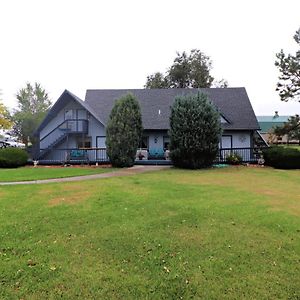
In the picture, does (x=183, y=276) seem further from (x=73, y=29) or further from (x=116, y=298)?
(x=73, y=29)

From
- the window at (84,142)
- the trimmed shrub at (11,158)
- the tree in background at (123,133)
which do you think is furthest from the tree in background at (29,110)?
the tree in background at (123,133)

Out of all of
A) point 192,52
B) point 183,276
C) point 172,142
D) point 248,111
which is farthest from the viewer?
point 192,52

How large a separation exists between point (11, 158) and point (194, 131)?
39.7ft

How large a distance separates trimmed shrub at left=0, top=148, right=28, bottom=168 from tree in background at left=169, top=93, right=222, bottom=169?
10448mm

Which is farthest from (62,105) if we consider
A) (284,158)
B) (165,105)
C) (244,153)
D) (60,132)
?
(284,158)

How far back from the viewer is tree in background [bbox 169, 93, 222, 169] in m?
18.7

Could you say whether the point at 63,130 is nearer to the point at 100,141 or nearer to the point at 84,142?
the point at 84,142

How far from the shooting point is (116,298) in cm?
374

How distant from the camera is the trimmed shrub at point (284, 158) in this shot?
19.9m

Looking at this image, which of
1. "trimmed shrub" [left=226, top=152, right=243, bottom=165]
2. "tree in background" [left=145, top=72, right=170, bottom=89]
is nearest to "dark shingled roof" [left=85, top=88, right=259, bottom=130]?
"trimmed shrub" [left=226, top=152, right=243, bottom=165]

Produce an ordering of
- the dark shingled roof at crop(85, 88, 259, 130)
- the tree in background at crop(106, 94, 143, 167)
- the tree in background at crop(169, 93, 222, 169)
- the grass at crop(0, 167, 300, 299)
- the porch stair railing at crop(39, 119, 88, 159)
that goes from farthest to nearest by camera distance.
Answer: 1. the dark shingled roof at crop(85, 88, 259, 130)
2. the porch stair railing at crop(39, 119, 88, 159)
3. the tree in background at crop(106, 94, 143, 167)
4. the tree in background at crop(169, 93, 222, 169)
5. the grass at crop(0, 167, 300, 299)

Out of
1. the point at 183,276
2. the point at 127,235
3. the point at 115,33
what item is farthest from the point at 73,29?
the point at 183,276

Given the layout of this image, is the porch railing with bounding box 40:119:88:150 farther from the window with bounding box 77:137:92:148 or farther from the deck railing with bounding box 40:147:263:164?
the deck railing with bounding box 40:147:263:164

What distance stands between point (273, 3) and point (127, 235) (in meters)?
10.7
